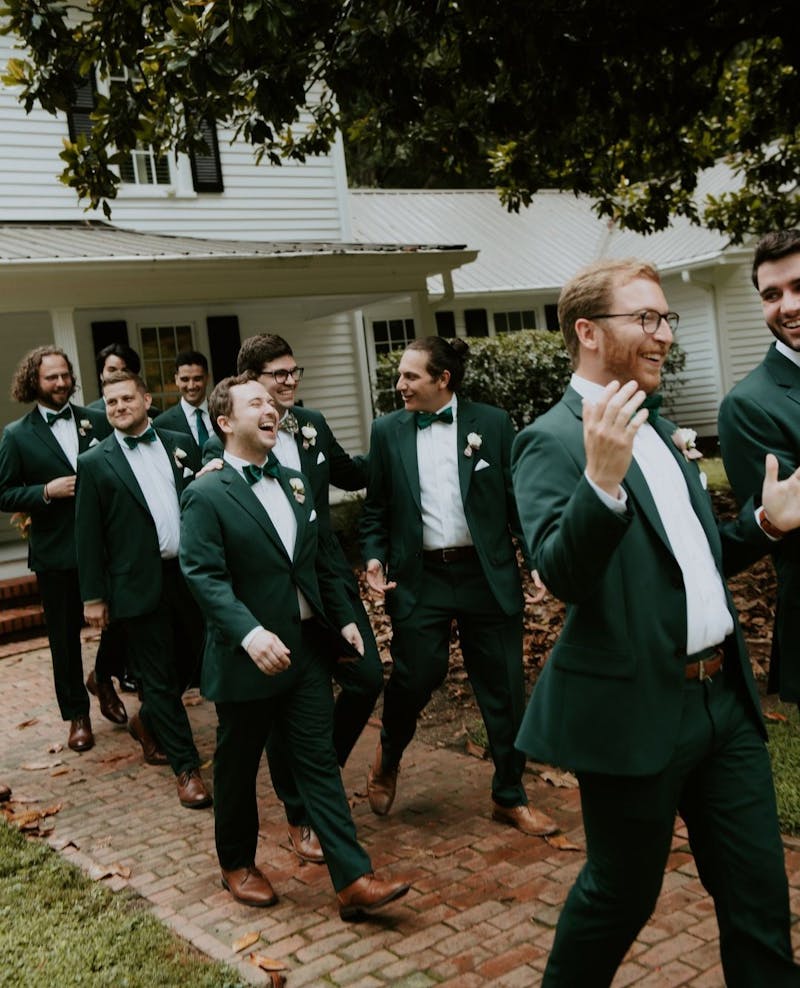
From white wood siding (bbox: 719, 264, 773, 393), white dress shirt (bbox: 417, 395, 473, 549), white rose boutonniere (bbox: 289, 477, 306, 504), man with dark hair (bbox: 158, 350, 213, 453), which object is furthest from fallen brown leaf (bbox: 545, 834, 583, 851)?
white wood siding (bbox: 719, 264, 773, 393)

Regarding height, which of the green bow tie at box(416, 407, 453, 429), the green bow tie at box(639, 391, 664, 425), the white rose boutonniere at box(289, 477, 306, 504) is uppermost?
the green bow tie at box(639, 391, 664, 425)

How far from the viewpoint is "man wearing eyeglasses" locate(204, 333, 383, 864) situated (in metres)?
4.99

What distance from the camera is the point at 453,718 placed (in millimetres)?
7141

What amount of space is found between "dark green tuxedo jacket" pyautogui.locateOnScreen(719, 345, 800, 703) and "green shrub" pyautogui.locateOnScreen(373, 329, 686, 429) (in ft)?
48.3

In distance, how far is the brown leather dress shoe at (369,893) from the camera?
412 cm

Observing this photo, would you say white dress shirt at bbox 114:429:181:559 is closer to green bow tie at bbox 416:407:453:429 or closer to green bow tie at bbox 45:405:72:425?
green bow tie at bbox 45:405:72:425

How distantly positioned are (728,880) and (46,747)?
18.2ft

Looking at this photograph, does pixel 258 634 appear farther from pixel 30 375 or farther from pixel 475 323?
pixel 475 323

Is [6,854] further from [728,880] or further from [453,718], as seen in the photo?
[728,880]

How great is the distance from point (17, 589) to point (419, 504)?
7.79m

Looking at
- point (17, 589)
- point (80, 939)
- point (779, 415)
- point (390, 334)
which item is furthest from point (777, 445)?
point (390, 334)

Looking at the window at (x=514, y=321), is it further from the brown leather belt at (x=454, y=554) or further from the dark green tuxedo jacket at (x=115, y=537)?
the brown leather belt at (x=454, y=554)

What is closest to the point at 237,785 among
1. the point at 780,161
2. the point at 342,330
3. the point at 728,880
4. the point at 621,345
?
the point at 728,880

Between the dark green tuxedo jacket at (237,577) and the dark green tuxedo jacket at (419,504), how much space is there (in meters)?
0.72
